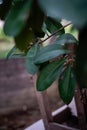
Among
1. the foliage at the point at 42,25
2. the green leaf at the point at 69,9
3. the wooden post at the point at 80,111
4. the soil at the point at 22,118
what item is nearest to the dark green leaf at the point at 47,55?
the foliage at the point at 42,25

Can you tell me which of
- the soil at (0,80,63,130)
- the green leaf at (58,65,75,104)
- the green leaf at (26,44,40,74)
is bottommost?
the soil at (0,80,63,130)

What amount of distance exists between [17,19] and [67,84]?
25.2 inches

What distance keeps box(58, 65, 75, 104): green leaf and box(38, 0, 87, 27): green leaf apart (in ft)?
2.03

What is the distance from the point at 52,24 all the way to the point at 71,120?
3.15 feet

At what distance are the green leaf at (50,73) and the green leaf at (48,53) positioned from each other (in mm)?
40

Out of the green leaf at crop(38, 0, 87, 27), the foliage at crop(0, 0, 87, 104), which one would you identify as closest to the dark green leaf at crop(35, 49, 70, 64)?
the foliage at crop(0, 0, 87, 104)

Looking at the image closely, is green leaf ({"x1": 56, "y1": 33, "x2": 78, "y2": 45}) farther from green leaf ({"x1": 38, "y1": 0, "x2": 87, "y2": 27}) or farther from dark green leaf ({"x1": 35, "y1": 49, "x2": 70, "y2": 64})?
green leaf ({"x1": 38, "y1": 0, "x2": 87, "y2": 27})

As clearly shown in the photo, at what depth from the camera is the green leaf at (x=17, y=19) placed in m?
0.53

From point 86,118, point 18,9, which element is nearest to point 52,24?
point 86,118

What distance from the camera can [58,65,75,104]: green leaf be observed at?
3.67 ft

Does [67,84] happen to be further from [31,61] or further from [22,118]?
[22,118]

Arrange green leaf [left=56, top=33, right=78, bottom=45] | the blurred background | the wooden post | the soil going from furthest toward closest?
1. the blurred background
2. the soil
3. the wooden post
4. green leaf [left=56, top=33, right=78, bottom=45]

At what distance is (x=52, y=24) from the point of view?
A: 4.07ft

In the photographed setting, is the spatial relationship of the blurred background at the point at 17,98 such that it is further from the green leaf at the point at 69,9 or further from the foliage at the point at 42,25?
the green leaf at the point at 69,9
